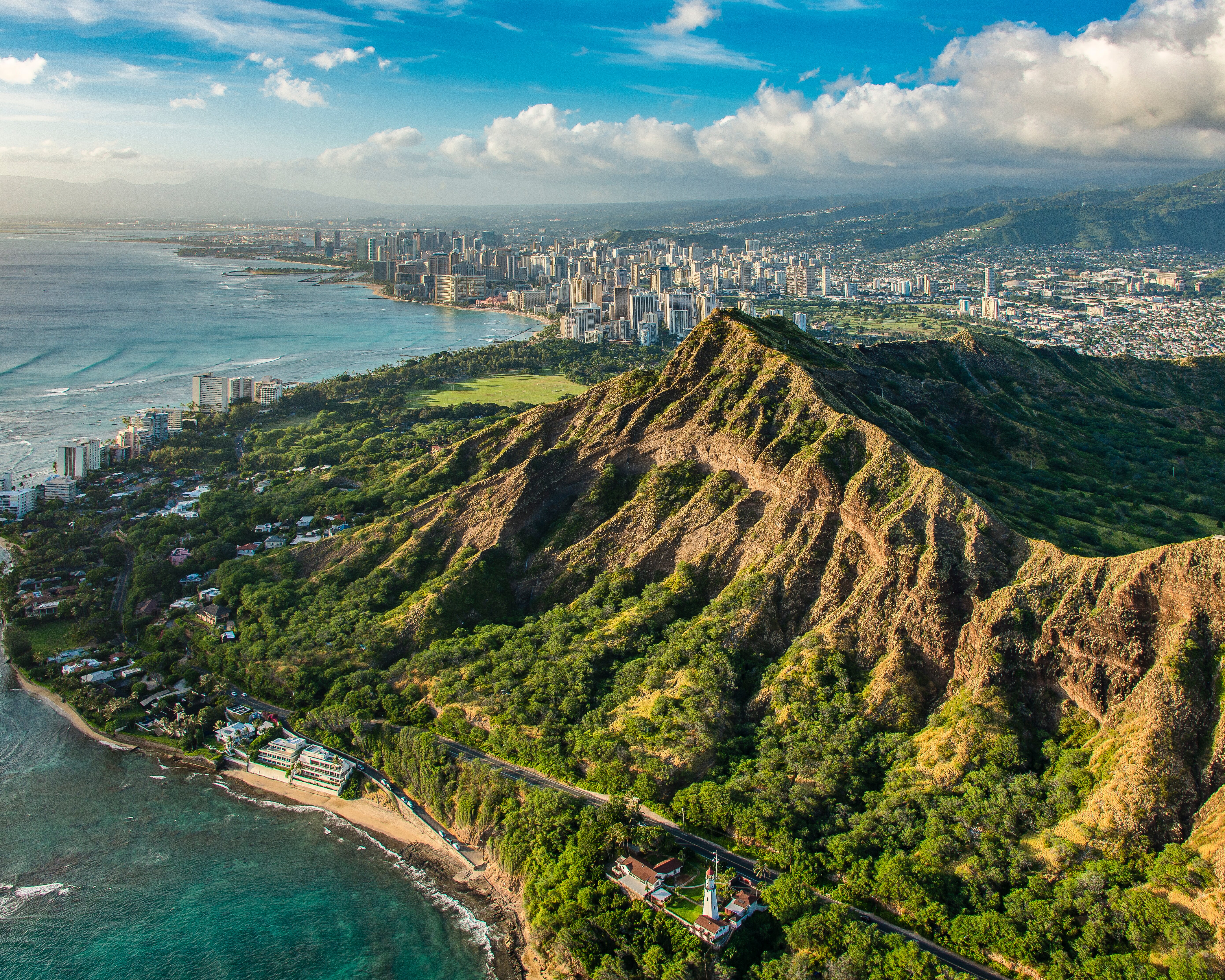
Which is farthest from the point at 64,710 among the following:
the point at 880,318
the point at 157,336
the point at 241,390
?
the point at 880,318

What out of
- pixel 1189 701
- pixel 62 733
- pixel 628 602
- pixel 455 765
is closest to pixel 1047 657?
pixel 1189 701

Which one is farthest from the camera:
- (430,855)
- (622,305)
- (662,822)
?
(622,305)

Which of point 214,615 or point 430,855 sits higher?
point 214,615

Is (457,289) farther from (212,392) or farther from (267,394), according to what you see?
(212,392)

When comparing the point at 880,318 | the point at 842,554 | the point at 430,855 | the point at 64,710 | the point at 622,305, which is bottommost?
the point at 430,855

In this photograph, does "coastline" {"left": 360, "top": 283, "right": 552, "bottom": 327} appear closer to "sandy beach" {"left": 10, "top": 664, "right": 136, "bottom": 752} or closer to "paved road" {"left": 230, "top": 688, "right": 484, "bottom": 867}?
"sandy beach" {"left": 10, "top": 664, "right": 136, "bottom": 752}

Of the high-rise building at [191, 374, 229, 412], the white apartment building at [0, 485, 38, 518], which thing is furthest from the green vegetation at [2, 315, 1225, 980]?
the high-rise building at [191, 374, 229, 412]

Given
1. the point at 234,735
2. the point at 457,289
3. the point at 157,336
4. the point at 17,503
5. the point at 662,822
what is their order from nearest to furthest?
the point at 662,822 → the point at 234,735 → the point at 17,503 → the point at 157,336 → the point at 457,289

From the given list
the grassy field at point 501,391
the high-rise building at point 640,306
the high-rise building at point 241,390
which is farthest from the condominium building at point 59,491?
the high-rise building at point 640,306
